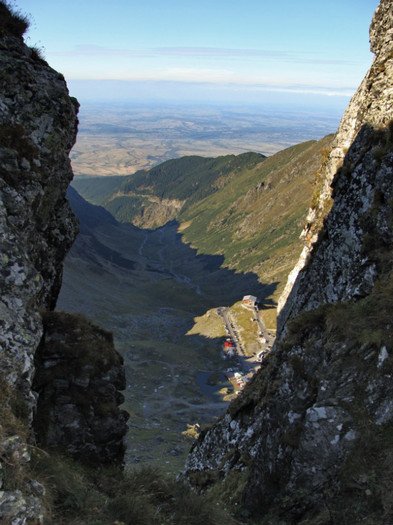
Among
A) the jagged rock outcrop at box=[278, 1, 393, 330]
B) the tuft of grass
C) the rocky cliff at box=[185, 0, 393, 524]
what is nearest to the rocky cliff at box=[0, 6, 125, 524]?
the tuft of grass

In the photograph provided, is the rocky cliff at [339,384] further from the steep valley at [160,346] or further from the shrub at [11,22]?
the steep valley at [160,346]

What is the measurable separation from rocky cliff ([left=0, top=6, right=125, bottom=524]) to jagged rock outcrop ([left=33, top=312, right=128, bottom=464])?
0.25 meters

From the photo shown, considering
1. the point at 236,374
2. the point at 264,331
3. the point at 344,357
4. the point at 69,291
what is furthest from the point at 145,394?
the point at 344,357

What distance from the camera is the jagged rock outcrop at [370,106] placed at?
2200 cm

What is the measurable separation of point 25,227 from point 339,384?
1661 cm

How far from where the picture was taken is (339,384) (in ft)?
44.7

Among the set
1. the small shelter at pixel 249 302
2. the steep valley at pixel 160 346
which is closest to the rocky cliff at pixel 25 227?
the steep valley at pixel 160 346

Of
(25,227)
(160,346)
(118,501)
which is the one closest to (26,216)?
(25,227)

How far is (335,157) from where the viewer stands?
86.6ft

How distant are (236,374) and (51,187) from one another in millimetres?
86998

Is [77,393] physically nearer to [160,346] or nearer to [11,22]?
[11,22]

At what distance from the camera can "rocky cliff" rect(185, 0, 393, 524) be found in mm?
11898

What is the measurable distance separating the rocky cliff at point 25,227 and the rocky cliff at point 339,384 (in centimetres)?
825

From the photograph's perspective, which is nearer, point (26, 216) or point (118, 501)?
point (118, 501)
